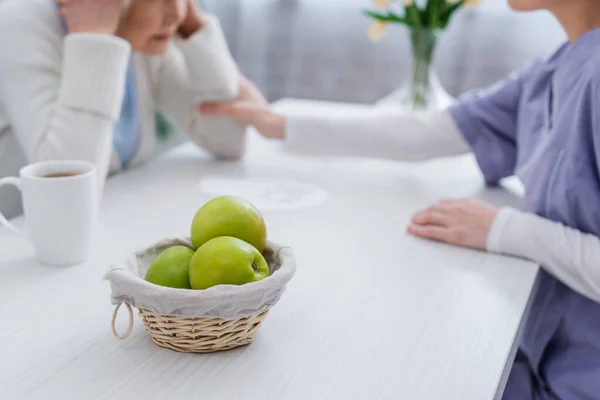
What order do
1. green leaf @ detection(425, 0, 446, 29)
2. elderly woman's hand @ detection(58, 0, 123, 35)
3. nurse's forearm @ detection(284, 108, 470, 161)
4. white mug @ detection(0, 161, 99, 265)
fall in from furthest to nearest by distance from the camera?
green leaf @ detection(425, 0, 446, 29), nurse's forearm @ detection(284, 108, 470, 161), elderly woman's hand @ detection(58, 0, 123, 35), white mug @ detection(0, 161, 99, 265)

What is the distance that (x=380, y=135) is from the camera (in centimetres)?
130

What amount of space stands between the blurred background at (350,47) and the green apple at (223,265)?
6.20 ft

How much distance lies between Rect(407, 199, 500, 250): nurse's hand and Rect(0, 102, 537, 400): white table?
2 centimetres

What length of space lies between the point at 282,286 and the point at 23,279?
341 millimetres

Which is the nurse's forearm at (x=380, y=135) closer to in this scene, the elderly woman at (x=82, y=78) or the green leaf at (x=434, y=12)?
the elderly woman at (x=82, y=78)

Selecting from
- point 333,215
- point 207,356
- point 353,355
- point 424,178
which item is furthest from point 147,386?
point 424,178

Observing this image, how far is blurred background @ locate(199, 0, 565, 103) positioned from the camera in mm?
2275

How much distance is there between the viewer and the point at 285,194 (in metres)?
A: 1.15

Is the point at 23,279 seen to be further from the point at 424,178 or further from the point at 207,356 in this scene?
the point at 424,178

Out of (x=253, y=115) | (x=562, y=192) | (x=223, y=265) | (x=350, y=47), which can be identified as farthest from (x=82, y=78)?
(x=350, y=47)

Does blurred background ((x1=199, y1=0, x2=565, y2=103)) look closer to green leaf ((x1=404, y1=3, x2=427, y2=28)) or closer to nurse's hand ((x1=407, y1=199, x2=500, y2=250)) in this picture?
green leaf ((x1=404, y1=3, x2=427, y2=28))

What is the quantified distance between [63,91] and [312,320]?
549 mm

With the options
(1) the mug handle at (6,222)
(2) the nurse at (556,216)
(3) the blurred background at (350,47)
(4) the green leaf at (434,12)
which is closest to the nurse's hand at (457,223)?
(2) the nurse at (556,216)

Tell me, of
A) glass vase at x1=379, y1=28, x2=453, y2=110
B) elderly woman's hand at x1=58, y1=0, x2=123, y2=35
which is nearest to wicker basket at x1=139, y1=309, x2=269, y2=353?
elderly woman's hand at x1=58, y1=0, x2=123, y2=35
